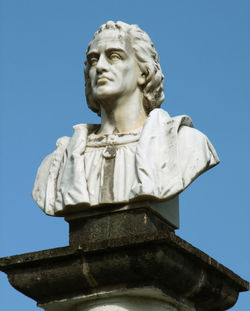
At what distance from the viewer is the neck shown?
39.0ft

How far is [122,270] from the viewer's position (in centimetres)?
1059

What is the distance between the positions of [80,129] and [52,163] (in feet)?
1.73

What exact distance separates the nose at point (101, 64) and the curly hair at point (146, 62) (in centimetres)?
35

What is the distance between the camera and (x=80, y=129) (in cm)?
1202

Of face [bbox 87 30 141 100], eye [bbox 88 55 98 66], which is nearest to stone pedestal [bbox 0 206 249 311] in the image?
face [bbox 87 30 141 100]

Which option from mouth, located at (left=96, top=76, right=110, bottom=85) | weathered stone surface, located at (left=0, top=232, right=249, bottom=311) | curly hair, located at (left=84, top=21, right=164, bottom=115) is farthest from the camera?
curly hair, located at (left=84, top=21, right=164, bottom=115)

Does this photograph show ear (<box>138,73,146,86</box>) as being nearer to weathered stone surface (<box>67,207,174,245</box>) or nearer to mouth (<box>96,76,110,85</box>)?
mouth (<box>96,76,110,85</box>)

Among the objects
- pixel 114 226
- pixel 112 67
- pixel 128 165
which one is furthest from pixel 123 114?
pixel 114 226

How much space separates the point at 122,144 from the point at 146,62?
1060mm

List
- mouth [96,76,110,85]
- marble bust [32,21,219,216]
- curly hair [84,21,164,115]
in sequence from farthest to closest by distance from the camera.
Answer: curly hair [84,21,164,115], mouth [96,76,110,85], marble bust [32,21,219,216]

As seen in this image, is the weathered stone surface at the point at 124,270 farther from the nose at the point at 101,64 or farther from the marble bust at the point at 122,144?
the nose at the point at 101,64

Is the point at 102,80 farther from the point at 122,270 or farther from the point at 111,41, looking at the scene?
the point at 122,270

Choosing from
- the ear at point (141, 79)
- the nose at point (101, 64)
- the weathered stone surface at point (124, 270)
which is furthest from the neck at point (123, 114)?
the weathered stone surface at point (124, 270)

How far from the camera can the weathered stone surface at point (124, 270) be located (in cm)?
1048
